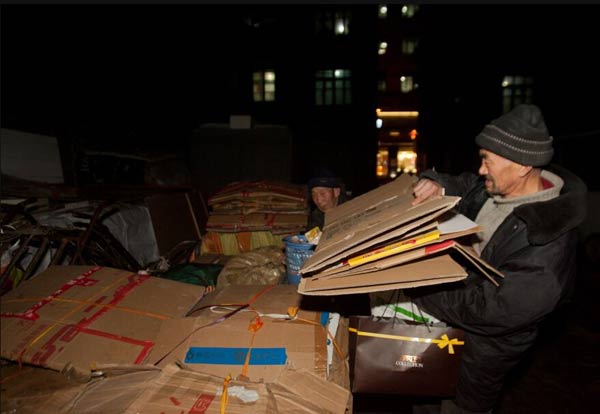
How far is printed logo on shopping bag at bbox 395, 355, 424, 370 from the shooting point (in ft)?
5.16

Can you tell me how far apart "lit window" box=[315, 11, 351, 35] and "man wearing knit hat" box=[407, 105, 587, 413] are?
16588 mm

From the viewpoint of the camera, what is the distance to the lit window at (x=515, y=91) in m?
13.7

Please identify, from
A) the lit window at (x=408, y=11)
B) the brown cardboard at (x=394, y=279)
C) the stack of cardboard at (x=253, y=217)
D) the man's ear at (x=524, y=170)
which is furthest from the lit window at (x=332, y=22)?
the lit window at (x=408, y=11)

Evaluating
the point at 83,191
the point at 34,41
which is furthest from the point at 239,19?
the point at 83,191

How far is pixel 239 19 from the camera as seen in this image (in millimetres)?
15312

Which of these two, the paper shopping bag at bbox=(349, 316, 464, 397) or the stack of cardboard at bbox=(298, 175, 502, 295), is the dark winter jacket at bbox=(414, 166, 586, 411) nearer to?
the paper shopping bag at bbox=(349, 316, 464, 397)

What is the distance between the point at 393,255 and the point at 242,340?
103cm

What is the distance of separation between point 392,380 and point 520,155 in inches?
55.7

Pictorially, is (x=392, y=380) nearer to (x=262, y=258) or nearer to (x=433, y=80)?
(x=262, y=258)

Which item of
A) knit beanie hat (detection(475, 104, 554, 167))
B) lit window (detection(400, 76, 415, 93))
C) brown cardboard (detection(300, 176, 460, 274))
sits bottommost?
brown cardboard (detection(300, 176, 460, 274))

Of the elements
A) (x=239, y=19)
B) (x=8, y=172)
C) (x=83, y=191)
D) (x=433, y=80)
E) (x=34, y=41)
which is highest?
(x=239, y=19)

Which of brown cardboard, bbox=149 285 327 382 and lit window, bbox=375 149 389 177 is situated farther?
lit window, bbox=375 149 389 177

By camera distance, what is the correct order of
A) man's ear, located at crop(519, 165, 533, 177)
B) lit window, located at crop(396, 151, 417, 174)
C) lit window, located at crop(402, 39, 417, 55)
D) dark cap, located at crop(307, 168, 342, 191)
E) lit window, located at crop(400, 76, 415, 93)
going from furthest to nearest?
lit window, located at crop(402, 39, 417, 55), lit window, located at crop(400, 76, 415, 93), lit window, located at crop(396, 151, 417, 174), dark cap, located at crop(307, 168, 342, 191), man's ear, located at crop(519, 165, 533, 177)

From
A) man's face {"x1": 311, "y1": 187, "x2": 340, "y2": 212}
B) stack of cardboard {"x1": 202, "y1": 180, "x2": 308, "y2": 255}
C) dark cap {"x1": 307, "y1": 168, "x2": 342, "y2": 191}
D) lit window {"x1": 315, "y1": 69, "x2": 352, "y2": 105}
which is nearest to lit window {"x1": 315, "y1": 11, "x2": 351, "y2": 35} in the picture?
lit window {"x1": 315, "y1": 69, "x2": 352, "y2": 105}
